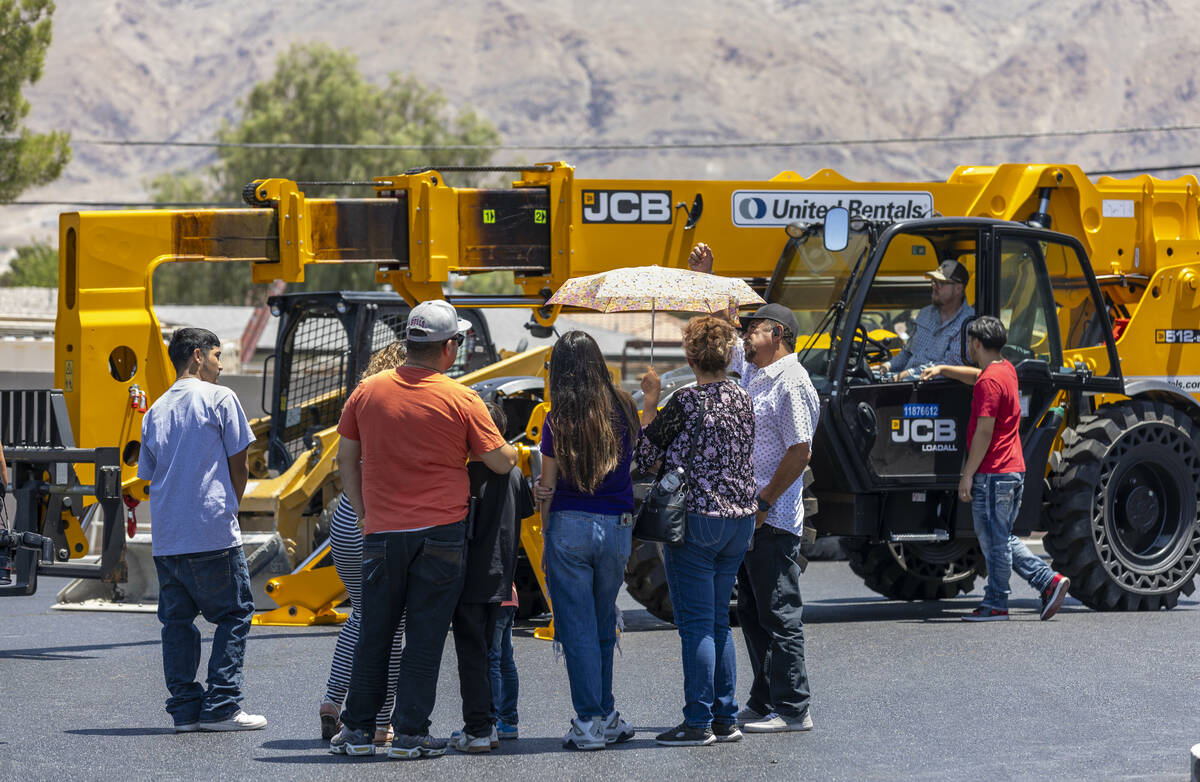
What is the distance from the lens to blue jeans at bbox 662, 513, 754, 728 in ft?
24.3

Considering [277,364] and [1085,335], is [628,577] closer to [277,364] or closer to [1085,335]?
[1085,335]

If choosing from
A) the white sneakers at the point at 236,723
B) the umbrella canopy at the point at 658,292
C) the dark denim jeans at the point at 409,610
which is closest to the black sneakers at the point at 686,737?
the dark denim jeans at the point at 409,610

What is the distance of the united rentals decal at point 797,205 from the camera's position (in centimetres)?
1205

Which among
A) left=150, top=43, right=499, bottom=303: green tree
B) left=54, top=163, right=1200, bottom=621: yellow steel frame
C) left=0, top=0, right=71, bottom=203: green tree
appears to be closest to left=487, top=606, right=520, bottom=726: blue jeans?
left=54, top=163, right=1200, bottom=621: yellow steel frame

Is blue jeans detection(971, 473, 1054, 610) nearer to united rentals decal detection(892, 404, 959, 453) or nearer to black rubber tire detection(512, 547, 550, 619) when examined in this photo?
united rentals decal detection(892, 404, 959, 453)

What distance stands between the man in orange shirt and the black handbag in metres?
0.64

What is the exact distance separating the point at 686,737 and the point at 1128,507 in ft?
18.2


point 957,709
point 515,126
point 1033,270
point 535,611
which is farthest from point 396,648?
point 515,126

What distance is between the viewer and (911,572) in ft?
41.7

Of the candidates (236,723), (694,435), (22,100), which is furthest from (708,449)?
(22,100)

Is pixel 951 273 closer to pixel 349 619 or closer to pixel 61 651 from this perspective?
pixel 349 619

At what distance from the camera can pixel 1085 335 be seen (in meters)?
12.0

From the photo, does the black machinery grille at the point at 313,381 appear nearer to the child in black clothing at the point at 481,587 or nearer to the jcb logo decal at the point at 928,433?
the jcb logo decal at the point at 928,433

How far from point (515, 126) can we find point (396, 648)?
17838 centimetres
